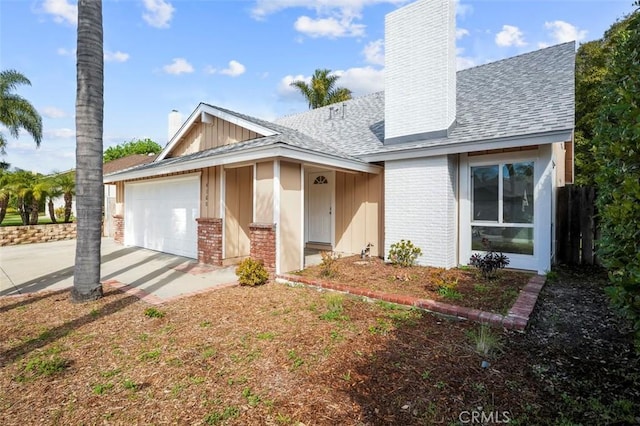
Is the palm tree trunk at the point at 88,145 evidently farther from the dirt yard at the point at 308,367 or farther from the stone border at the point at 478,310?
the stone border at the point at 478,310

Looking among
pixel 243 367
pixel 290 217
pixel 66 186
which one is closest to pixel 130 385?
pixel 243 367

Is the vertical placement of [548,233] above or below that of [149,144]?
below

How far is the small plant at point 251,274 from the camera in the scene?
259 inches

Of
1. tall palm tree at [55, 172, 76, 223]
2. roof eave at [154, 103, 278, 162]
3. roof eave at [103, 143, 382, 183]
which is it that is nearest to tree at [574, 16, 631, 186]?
roof eave at [103, 143, 382, 183]

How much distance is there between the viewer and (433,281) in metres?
5.86

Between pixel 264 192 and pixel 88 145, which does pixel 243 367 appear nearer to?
pixel 264 192

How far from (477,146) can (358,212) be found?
3.95 metres

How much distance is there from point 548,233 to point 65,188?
2106 cm

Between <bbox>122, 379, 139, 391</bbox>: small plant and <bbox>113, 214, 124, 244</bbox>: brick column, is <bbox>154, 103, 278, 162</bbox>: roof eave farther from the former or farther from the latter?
<bbox>122, 379, 139, 391</bbox>: small plant

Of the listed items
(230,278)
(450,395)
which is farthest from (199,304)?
(450,395)

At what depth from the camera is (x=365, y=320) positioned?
4.63m

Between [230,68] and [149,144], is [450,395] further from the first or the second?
[149,144]

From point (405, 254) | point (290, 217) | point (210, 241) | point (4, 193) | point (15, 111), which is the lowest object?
point (405, 254)

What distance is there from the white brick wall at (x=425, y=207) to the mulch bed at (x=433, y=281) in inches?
22.2
